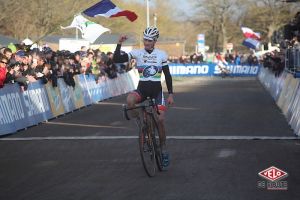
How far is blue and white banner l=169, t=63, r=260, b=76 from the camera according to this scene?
56906 mm

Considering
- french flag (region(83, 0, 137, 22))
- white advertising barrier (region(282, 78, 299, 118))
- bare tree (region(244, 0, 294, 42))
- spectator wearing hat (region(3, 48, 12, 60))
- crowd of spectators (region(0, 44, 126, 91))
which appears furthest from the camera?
bare tree (region(244, 0, 294, 42))

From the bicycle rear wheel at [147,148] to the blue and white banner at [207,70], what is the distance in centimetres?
4717

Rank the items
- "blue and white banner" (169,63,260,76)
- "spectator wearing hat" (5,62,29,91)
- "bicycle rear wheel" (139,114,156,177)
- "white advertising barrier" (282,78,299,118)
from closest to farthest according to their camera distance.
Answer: "bicycle rear wheel" (139,114,156,177)
"spectator wearing hat" (5,62,29,91)
"white advertising barrier" (282,78,299,118)
"blue and white banner" (169,63,260,76)

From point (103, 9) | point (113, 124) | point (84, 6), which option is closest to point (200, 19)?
point (84, 6)

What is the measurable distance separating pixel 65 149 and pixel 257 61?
152 ft

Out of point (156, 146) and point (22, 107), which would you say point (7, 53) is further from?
point (156, 146)

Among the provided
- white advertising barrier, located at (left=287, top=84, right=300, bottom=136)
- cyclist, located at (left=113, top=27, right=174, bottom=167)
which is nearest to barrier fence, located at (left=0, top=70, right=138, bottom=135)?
cyclist, located at (left=113, top=27, right=174, bottom=167)

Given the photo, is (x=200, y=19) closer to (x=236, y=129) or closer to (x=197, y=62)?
(x=197, y=62)

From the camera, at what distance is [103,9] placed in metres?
23.6

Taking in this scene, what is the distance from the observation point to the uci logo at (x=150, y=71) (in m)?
10.1

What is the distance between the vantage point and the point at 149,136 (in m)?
9.66

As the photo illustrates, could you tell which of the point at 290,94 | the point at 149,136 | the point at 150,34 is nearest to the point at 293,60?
the point at 290,94

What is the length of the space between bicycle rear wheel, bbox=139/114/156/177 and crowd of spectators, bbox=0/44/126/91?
6590 mm

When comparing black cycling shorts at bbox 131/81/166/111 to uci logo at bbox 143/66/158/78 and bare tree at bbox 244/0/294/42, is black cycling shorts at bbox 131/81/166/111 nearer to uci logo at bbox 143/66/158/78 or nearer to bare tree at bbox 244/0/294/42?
uci logo at bbox 143/66/158/78
